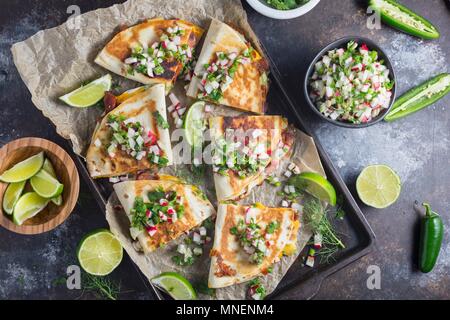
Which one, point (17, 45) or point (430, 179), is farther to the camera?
point (430, 179)

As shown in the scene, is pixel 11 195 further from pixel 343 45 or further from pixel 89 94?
pixel 343 45

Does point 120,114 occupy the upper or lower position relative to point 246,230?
upper

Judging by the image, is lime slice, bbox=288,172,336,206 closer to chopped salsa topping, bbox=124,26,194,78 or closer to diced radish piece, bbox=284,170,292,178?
diced radish piece, bbox=284,170,292,178

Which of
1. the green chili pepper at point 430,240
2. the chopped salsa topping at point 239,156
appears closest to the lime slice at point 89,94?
the chopped salsa topping at point 239,156

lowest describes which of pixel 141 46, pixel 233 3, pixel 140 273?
pixel 140 273

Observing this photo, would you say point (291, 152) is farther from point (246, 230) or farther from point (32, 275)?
point (32, 275)

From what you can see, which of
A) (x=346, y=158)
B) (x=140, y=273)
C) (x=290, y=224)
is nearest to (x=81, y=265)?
(x=140, y=273)
